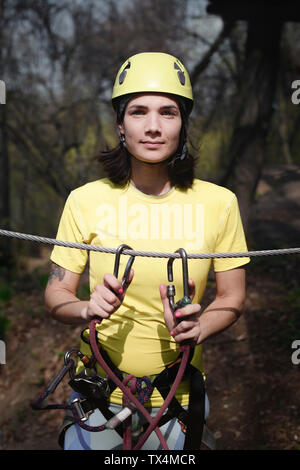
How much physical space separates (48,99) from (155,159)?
8.10 m

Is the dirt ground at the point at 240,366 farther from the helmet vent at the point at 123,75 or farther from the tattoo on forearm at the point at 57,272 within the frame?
the helmet vent at the point at 123,75

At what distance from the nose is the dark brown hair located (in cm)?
18

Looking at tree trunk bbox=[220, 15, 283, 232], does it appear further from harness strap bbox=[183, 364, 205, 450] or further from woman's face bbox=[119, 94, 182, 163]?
harness strap bbox=[183, 364, 205, 450]

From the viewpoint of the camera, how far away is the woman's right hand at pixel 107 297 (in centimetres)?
133

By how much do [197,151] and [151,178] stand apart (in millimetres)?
369

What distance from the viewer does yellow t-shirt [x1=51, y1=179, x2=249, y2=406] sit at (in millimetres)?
1697

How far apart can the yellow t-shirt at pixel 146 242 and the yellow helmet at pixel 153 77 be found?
405mm

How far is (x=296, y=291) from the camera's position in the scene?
4852mm

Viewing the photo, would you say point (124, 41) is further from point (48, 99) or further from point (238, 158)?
point (238, 158)

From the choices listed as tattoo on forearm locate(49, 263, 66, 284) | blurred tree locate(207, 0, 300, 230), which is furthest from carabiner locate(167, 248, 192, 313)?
blurred tree locate(207, 0, 300, 230)

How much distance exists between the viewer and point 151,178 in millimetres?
1817

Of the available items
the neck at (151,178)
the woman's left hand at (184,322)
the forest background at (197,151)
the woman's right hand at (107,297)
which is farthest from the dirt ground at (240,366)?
the woman's right hand at (107,297)

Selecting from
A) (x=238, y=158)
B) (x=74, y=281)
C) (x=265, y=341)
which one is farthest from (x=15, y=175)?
(x=74, y=281)

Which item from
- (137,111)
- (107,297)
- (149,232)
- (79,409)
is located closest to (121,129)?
(137,111)
